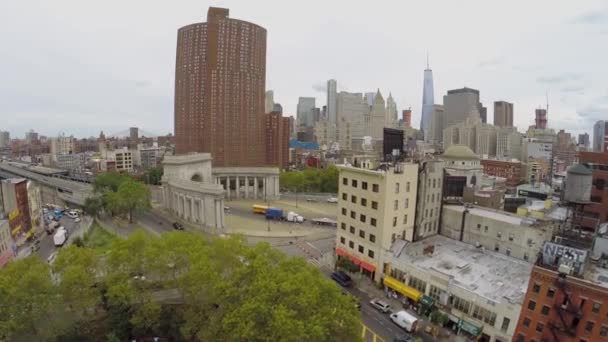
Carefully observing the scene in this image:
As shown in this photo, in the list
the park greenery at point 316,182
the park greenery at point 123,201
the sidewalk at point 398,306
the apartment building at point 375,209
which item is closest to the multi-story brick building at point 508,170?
the park greenery at point 316,182

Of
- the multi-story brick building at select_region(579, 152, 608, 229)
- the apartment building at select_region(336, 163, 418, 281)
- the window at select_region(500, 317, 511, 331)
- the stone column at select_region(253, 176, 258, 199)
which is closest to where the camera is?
the window at select_region(500, 317, 511, 331)

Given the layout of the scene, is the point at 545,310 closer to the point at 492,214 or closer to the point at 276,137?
the point at 492,214

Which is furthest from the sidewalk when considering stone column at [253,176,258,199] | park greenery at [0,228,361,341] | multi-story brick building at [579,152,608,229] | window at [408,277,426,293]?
stone column at [253,176,258,199]

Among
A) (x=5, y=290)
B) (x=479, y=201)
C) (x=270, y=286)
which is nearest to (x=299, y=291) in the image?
(x=270, y=286)

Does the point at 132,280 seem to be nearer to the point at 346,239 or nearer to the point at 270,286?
the point at 270,286

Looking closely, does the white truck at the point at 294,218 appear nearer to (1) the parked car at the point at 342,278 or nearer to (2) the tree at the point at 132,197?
(1) the parked car at the point at 342,278

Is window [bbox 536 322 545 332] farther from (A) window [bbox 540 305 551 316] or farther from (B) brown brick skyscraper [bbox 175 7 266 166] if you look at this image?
(B) brown brick skyscraper [bbox 175 7 266 166]
